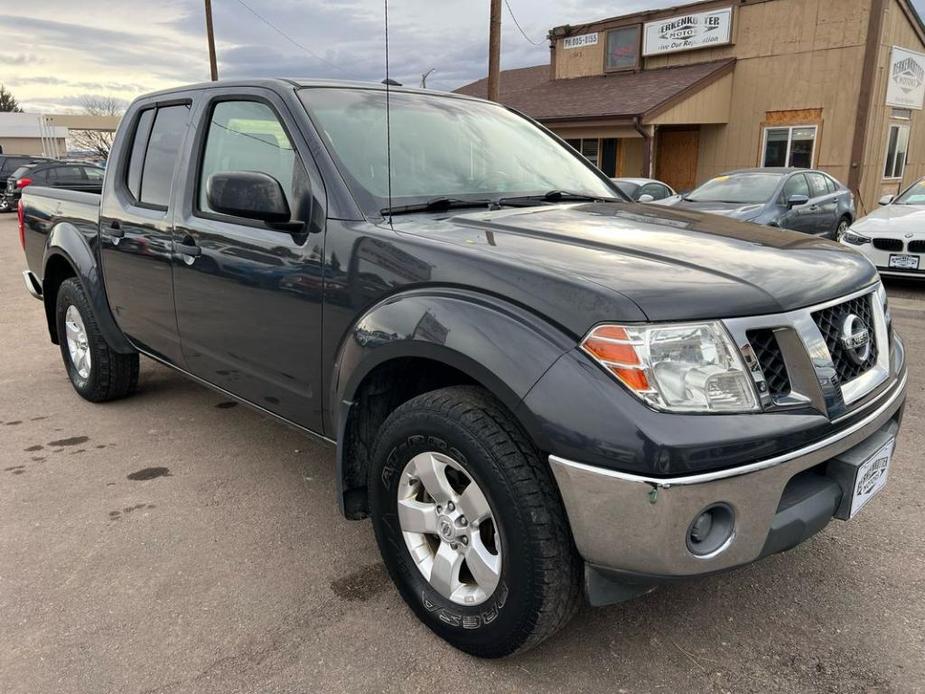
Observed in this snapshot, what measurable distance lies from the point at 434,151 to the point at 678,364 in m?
1.64

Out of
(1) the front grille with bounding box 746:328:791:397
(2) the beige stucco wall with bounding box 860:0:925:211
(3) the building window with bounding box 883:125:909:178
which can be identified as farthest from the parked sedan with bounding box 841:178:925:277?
(3) the building window with bounding box 883:125:909:178

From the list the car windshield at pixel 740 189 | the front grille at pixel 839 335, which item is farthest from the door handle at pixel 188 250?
the car windshield at pixel 740 189

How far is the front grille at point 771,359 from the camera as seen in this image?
1998mm

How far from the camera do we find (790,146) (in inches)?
704

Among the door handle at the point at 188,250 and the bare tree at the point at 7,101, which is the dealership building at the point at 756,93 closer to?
the door handle at the point at 188,250

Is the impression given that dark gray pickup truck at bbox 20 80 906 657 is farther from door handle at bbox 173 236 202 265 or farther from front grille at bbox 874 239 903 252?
front grille at bbox 874 239 903 252

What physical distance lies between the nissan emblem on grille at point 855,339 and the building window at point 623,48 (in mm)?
20014

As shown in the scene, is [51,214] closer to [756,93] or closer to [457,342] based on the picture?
[457,342]

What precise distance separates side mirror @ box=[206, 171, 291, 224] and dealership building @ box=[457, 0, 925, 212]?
53.0ft

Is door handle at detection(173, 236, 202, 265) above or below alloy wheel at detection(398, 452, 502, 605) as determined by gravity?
above

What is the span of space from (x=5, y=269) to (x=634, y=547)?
12383 millimetres

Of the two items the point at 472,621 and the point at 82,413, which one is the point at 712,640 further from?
the point at 82,413

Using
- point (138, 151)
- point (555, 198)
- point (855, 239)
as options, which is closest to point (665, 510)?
point (555, 198)

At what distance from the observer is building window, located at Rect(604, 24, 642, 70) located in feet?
66.6
